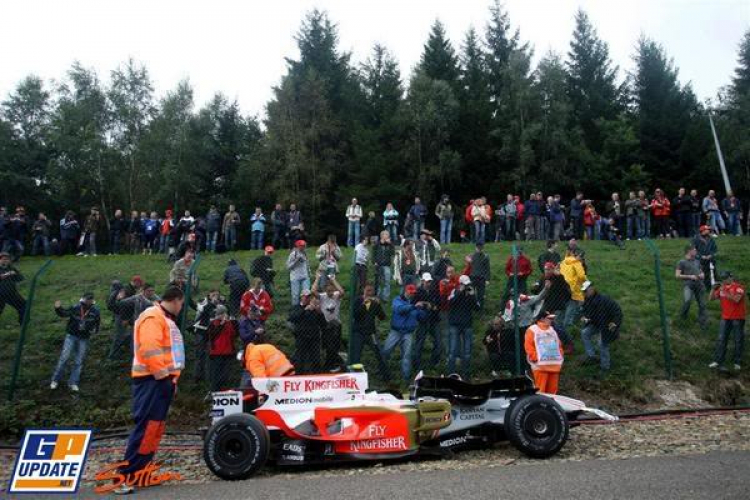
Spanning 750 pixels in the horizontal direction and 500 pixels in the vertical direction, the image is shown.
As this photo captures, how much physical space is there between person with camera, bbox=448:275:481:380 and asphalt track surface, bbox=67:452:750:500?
164 inches

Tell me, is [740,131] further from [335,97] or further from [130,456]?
[130,456]

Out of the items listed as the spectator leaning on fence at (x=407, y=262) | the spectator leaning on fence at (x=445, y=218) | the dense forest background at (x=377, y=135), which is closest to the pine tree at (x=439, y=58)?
the dense forest background at (x=377, y=135)

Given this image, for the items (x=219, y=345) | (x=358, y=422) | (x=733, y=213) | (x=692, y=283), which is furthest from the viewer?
(x=733, y=213)

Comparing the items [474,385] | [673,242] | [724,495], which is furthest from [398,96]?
[724,495]

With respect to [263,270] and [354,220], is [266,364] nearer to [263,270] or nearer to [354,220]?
[263,270]

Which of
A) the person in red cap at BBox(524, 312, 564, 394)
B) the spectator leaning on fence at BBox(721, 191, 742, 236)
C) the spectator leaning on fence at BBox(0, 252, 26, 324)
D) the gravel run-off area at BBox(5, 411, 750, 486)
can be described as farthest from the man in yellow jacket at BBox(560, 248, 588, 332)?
the spectator leaning on fence at BBox(721, 191, 742, 236)

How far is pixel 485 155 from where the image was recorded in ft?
128

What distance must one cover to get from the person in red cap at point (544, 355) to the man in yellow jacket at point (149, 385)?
18.0 feet

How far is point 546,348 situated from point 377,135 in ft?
94.4

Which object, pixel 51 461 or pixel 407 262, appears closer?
pixel 51 461

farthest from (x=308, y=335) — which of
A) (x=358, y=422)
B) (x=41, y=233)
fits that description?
(x=41, y=233)

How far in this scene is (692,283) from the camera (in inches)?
548

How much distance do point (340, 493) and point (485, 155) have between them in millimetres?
34518

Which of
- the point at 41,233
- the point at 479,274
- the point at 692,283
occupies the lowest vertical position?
the point at 692,283
